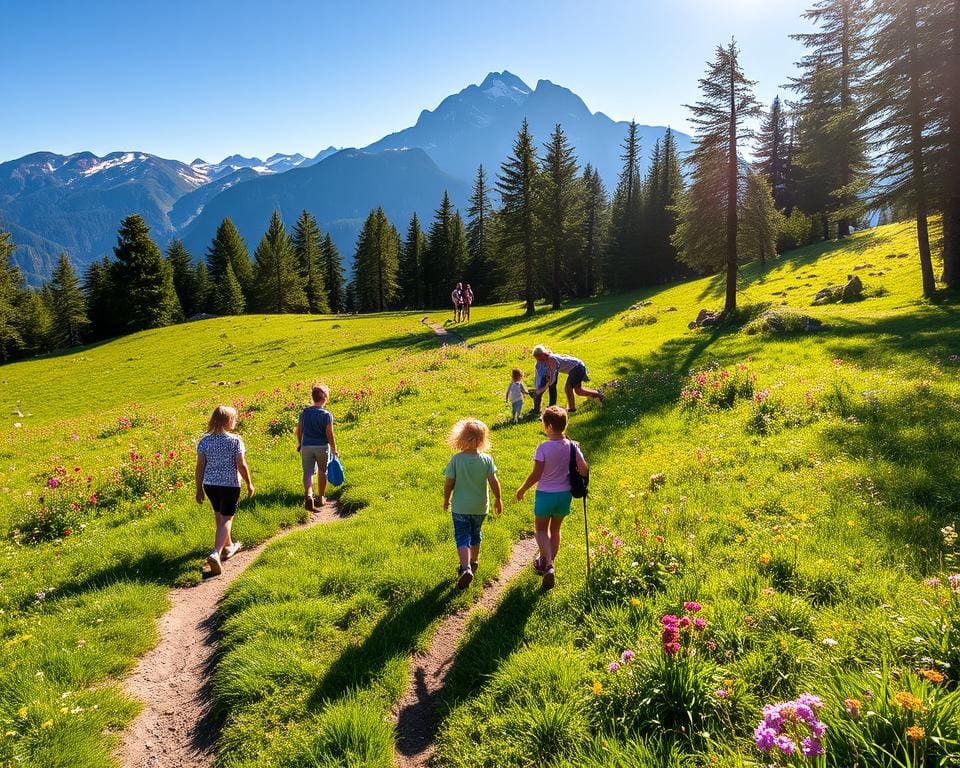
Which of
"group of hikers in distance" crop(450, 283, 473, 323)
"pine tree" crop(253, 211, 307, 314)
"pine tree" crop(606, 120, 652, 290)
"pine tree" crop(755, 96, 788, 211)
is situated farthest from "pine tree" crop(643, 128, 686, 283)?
"pine tree" crop(253, 211, 307, 314)

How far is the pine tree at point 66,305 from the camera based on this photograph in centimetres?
7938

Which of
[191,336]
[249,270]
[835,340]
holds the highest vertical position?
[249,270]

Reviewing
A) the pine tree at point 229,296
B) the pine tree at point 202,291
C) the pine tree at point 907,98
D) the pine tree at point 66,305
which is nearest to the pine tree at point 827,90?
the pine tree at point 907,98

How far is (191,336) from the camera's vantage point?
5012cm

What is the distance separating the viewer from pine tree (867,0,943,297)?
24750 millimetres

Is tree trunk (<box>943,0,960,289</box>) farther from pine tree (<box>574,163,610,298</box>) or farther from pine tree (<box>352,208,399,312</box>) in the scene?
pine tree (<box>352,208,399,312</box>)

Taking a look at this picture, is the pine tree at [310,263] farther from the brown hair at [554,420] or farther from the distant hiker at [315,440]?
the brown hair at [554,420]

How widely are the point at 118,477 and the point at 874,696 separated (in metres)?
14.4

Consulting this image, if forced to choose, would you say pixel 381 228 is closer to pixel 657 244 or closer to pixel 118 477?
pixel 657 244

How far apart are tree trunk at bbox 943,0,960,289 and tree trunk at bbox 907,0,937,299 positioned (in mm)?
943

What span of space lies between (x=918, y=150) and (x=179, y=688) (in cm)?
3707

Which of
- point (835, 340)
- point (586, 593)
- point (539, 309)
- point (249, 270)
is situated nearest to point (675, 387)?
point (835, 340)

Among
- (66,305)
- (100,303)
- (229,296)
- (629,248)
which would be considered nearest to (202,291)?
(229,296)

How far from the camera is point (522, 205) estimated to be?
46031 mm
